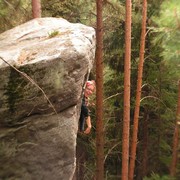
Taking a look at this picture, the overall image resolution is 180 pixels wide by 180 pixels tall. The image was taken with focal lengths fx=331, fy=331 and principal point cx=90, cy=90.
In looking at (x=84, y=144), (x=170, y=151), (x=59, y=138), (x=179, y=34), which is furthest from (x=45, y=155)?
(x=170, y=151)

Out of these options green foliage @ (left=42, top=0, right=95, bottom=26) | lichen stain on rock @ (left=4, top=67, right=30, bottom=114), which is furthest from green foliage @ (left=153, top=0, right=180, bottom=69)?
lichen stain on rock @ (left=4, top=67, right=30, bottom=114)

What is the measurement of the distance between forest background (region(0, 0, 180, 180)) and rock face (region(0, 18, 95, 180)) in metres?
4.22

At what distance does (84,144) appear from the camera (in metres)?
14.0

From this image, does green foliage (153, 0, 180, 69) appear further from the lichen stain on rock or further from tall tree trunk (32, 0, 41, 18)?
the lichen stain on rock

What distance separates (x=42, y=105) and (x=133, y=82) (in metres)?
8.44

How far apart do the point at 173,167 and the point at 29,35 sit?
847 cm

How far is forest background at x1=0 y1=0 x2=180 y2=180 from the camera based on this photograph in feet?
36.9

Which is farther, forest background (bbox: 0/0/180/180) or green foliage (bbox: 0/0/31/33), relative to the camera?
forest background (bbox: 0/0/180/180)

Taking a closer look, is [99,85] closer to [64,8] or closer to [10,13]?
[64,8]

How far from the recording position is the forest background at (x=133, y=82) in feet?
36.9

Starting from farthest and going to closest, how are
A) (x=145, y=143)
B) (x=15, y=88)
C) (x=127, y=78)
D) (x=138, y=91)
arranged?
(x=145, y=143) → (x=138, y=91) → (x=127, y=78) → (x=15, y=88)

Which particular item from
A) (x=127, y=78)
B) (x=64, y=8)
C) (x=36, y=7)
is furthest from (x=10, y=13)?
(x=127, y=78)

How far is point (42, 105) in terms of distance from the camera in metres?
5.61

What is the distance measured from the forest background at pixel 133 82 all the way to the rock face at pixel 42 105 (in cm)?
422
